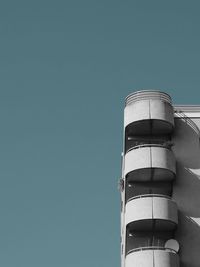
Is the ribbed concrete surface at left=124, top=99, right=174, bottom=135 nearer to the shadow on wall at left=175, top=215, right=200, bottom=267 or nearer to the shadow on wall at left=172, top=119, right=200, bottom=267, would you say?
the shadow on wall at left=172, top=119, right=200, bottom=267

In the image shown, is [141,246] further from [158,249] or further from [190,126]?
[190,126]

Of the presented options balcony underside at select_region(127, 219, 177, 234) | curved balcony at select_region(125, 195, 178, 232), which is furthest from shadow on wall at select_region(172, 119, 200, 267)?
curved balcony at select_region(125, 195, 178, 232)

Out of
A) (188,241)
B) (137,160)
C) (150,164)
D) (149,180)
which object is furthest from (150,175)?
(188,241)

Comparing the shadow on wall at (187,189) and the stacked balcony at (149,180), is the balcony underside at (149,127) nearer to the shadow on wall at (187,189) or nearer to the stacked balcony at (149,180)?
the stacked balcony at (149,180)

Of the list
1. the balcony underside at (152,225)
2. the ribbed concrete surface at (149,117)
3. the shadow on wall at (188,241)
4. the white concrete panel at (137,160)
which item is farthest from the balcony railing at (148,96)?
the balcony underside at (152,225)

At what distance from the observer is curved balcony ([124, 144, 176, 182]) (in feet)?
138

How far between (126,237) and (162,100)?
31.9 feet

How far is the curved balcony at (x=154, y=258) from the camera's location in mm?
38562

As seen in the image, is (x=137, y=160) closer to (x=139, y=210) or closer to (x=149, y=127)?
(x=149, y=127)


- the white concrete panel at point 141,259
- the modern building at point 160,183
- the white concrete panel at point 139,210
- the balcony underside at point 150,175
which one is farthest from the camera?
the balcony underside at point 150,175

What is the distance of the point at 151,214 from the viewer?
40438 mm

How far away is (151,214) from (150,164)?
3419 millimetres

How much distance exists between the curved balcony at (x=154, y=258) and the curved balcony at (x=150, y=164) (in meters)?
5.35

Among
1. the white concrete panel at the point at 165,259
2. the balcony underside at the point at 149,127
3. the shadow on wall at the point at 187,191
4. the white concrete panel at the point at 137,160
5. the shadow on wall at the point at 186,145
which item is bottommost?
the white concrete panel at the point at 165,259
